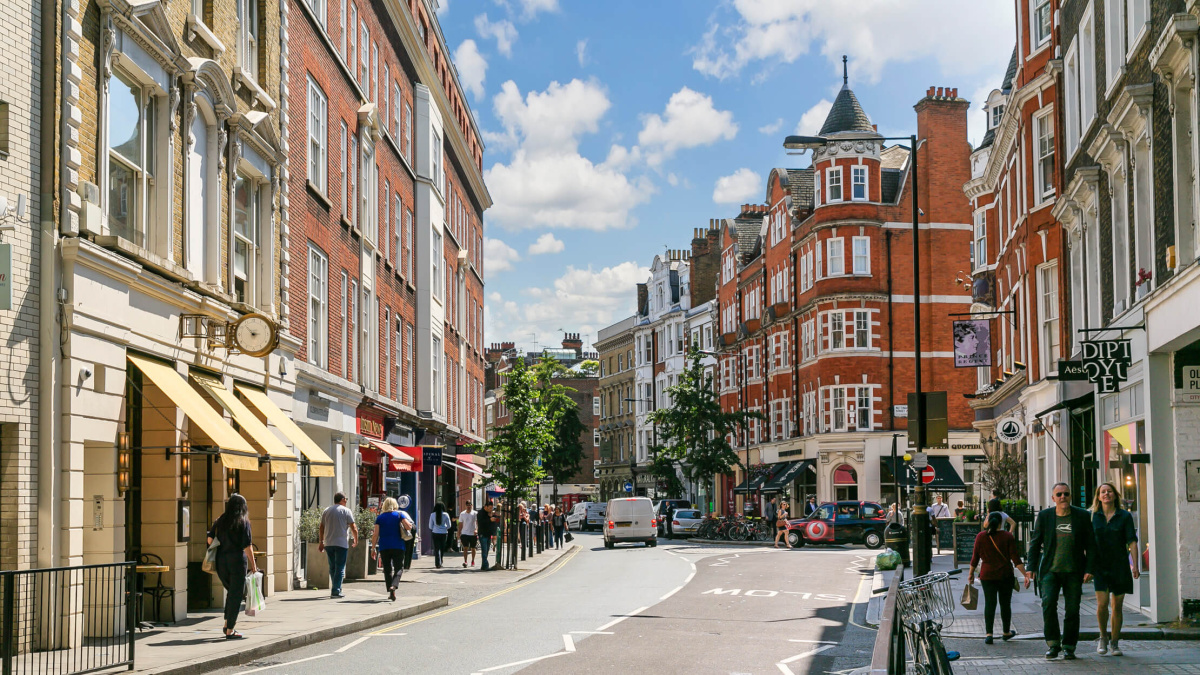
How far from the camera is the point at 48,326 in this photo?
43.9 ft

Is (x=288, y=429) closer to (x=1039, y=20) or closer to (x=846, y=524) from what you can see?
(x=1039, y=20)

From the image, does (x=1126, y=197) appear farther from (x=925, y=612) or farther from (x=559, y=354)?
(x=559, y=354)

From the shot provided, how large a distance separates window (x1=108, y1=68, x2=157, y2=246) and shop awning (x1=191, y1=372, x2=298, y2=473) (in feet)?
9.08

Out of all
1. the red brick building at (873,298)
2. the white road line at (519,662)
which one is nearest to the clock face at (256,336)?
the white road line at (519,662)

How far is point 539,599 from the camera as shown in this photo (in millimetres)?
22641

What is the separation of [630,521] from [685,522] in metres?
10.9

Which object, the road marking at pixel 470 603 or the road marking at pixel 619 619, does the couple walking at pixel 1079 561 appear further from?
the road marking at pixel 470 603

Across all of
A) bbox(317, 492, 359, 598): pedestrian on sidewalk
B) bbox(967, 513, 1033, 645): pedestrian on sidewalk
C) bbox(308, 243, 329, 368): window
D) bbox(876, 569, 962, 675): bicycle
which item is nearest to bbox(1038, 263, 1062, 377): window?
bbox(967, 513, 1033, 645): pedestrian on sidewalk

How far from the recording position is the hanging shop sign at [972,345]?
33.3 meters

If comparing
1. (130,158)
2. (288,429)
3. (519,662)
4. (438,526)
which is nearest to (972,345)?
(438,526)

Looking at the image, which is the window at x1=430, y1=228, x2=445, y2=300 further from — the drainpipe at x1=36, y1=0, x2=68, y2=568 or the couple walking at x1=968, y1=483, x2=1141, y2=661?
the couple walking at x1=968, y1=483, x2=1141, y2=661

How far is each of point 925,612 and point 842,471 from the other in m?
53.7

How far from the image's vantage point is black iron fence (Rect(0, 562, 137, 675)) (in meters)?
11.2

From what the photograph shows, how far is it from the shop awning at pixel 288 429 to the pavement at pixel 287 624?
210 cm
